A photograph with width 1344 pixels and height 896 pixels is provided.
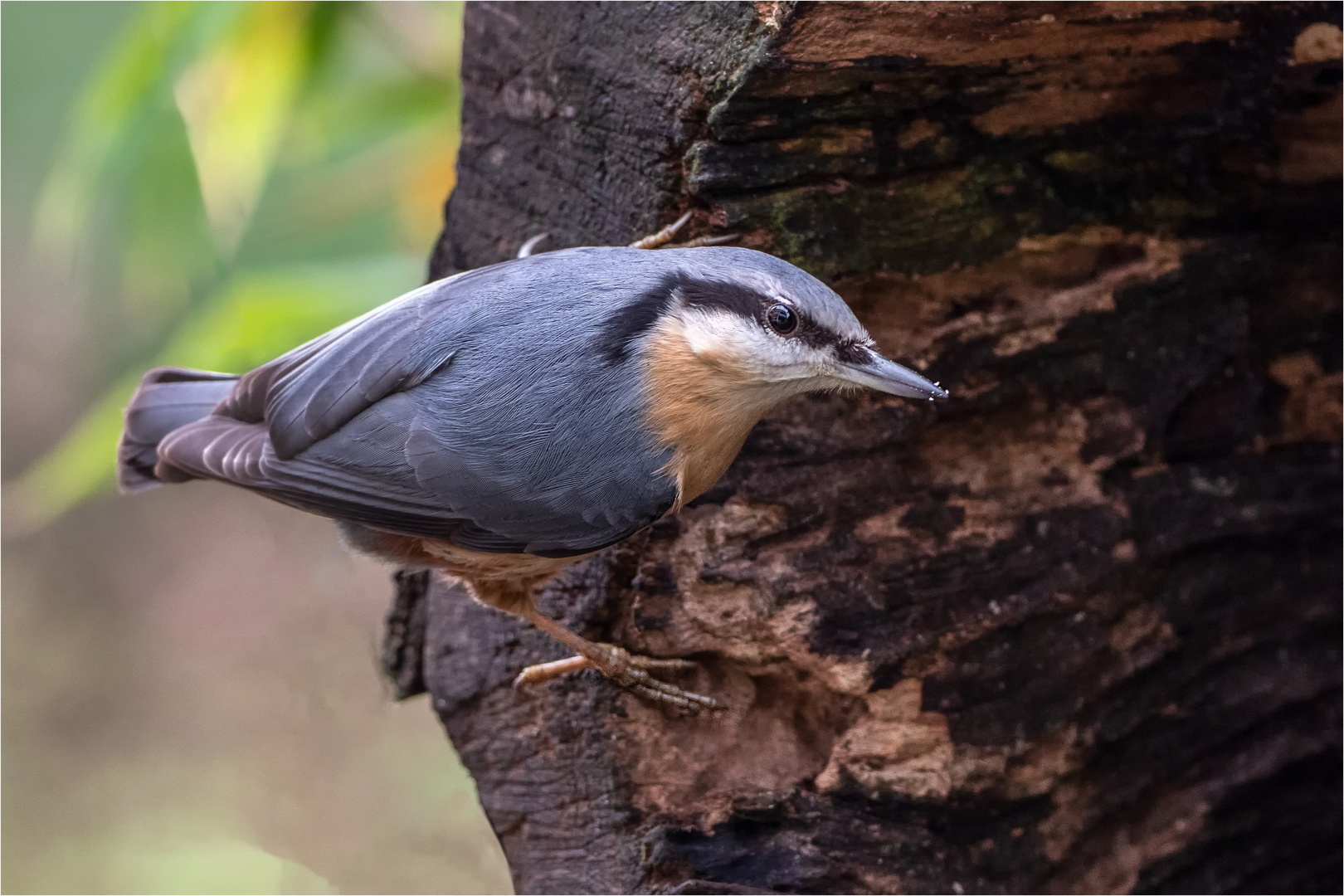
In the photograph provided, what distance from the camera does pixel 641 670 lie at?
74.5 inches

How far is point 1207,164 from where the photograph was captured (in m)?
2.04

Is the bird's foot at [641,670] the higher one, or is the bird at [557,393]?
the bird at [557,393]

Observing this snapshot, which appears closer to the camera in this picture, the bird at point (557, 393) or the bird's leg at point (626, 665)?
the bird at point (557, 393)

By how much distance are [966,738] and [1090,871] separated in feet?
1.37

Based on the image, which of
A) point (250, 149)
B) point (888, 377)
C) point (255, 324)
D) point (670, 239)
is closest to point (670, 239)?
point (670, 239)

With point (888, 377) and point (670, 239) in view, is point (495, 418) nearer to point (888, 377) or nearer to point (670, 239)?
point (670, 239)

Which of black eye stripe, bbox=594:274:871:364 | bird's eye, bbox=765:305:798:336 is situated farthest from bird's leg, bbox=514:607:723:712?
bird's eye, bbox=765:305:798:336

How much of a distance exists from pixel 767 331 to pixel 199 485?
4.68 m

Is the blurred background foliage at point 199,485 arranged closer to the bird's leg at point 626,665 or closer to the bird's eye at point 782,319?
the bird's leg at point 626,665

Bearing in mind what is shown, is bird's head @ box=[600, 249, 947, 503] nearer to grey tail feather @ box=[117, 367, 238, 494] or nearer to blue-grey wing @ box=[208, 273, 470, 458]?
blue-grey wing @ box=[208, 273, 470, 458]

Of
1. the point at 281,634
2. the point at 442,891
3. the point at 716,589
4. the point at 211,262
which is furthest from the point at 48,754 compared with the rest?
the point at 716,589

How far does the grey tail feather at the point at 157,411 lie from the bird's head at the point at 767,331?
0.90 meters

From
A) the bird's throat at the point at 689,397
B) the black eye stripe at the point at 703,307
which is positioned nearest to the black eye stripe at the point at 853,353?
the black eye stripe at the point at 703,307

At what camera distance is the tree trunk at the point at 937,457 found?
5.81 feet
